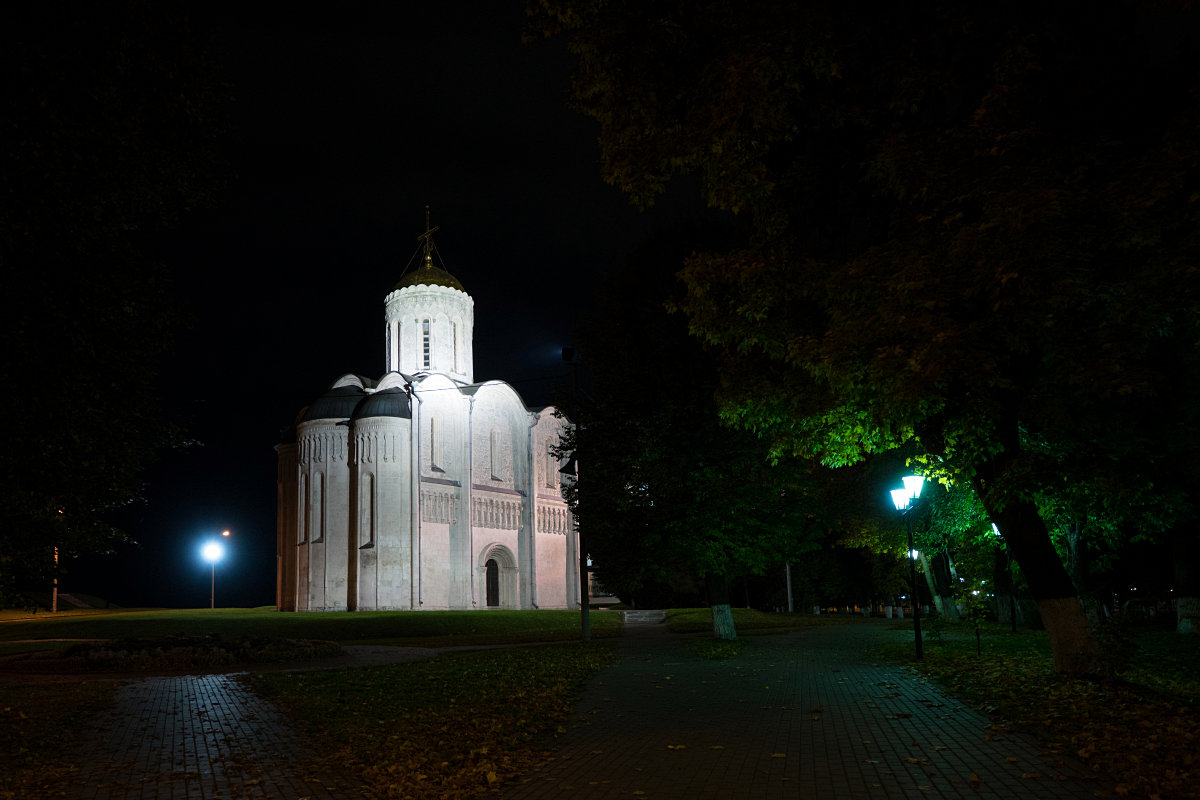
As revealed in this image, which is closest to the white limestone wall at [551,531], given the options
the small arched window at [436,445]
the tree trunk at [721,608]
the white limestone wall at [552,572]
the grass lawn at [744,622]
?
the white limestone wall at [552,572]

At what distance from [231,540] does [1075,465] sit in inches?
2421

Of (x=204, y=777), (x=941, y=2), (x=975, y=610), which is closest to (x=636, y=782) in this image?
(x=204, y=777)

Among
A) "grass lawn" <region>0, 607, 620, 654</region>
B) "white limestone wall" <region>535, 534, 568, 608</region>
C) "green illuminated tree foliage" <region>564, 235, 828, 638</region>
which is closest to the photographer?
"green illuminated tree foliage" <region>564, 235, 828, 638</region>

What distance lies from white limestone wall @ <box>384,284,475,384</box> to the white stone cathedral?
0.23ft

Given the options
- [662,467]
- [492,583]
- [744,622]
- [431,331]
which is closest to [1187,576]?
[662,467]

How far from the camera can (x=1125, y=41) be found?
10.7 meters

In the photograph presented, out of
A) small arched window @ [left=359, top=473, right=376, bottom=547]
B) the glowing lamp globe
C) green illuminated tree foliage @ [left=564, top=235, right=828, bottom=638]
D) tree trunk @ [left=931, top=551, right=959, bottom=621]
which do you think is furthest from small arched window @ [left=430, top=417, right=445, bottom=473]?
green illuminated tree foliage @ [left=564, top=235, right=828, bottom=638]

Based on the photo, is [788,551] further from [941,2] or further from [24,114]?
[24,114]

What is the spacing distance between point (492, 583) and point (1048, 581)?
43.6 metres

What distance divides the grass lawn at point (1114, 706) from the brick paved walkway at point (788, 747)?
13.3 inches

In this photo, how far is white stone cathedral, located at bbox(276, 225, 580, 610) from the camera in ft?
152

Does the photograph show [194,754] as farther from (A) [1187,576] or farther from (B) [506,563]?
(B) [506,563]

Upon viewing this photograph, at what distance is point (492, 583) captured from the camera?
53.0 m

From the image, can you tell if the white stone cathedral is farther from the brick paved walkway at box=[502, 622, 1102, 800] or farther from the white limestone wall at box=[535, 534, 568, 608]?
the brick paved walkway at box=[502, 622, 1102, 800]
